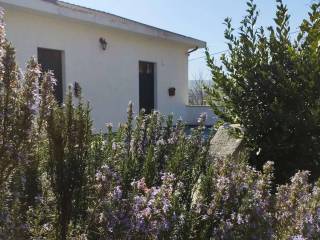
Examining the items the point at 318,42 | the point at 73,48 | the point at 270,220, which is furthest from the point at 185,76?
the point at 270,220

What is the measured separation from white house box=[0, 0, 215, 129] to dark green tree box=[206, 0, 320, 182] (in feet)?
10.7

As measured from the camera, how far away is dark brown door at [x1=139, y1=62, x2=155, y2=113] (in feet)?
44.1

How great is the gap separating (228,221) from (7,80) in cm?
123

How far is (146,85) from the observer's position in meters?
13.8

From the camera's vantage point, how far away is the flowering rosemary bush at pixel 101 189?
6.85ft

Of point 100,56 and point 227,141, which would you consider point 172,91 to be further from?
point 227,141

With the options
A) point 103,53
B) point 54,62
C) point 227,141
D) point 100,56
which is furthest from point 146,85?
point 227,141

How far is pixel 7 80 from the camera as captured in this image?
207 cm

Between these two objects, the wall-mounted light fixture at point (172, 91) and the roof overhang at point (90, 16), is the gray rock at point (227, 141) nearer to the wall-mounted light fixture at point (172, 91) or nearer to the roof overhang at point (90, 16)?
the roof overhang at point (90, 16)

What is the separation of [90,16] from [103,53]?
1.23 metres

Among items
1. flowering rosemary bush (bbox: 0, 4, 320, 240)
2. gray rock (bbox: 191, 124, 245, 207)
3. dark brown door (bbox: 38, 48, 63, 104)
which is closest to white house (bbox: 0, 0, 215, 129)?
dark brown door (bbox: 38, 48, 63, 104)

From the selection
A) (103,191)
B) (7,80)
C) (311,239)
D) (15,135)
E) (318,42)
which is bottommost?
(311,239)

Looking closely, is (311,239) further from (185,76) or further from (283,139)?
(185,76)

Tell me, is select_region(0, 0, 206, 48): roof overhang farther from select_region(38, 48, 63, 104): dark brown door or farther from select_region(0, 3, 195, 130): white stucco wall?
select_region(38, 48, 63, 104): dark brown door
